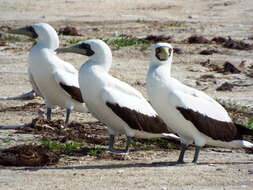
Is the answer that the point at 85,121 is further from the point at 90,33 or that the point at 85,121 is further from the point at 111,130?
the point at 90,33

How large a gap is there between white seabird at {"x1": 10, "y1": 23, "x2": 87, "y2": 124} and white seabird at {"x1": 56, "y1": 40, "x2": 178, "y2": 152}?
1794mm

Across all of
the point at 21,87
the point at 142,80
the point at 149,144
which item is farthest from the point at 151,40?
the point at 149,144

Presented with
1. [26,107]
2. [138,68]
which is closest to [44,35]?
[26,107]

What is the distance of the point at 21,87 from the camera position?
737 inches

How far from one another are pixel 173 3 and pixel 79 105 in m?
23.1

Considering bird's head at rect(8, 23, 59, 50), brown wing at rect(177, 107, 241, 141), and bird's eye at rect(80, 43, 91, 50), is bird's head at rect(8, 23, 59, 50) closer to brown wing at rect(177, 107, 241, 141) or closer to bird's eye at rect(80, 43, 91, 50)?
bird's eye at rect(80, 43, 91, 50)

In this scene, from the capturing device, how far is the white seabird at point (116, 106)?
1222 cm

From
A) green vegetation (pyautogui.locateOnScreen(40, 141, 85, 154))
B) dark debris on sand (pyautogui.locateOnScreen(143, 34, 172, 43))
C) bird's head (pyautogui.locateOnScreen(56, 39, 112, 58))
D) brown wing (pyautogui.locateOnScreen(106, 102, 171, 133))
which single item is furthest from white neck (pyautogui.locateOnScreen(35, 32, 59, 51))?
dark debris on sand (pyautogui.locateOnScreen(143, 34, 172, 43))

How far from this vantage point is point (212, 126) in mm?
11594

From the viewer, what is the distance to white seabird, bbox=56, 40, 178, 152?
1222 cm

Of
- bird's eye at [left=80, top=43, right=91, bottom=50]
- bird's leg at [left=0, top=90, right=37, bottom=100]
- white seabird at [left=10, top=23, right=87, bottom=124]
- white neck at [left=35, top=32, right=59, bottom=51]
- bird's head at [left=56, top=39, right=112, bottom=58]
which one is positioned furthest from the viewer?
bird's leg at [left=0, top=90, right=37, bottom=100]

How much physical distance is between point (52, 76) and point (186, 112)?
136 inches

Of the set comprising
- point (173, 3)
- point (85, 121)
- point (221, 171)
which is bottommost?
point (173, 3)

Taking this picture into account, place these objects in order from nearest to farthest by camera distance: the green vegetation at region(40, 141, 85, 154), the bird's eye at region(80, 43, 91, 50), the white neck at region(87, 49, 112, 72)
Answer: the green vegetation at region(40, 141, 85, 154) → the white neck at region(87, 49, 112, 72) → the bird's eye at region(80, 43, 91, 50)
